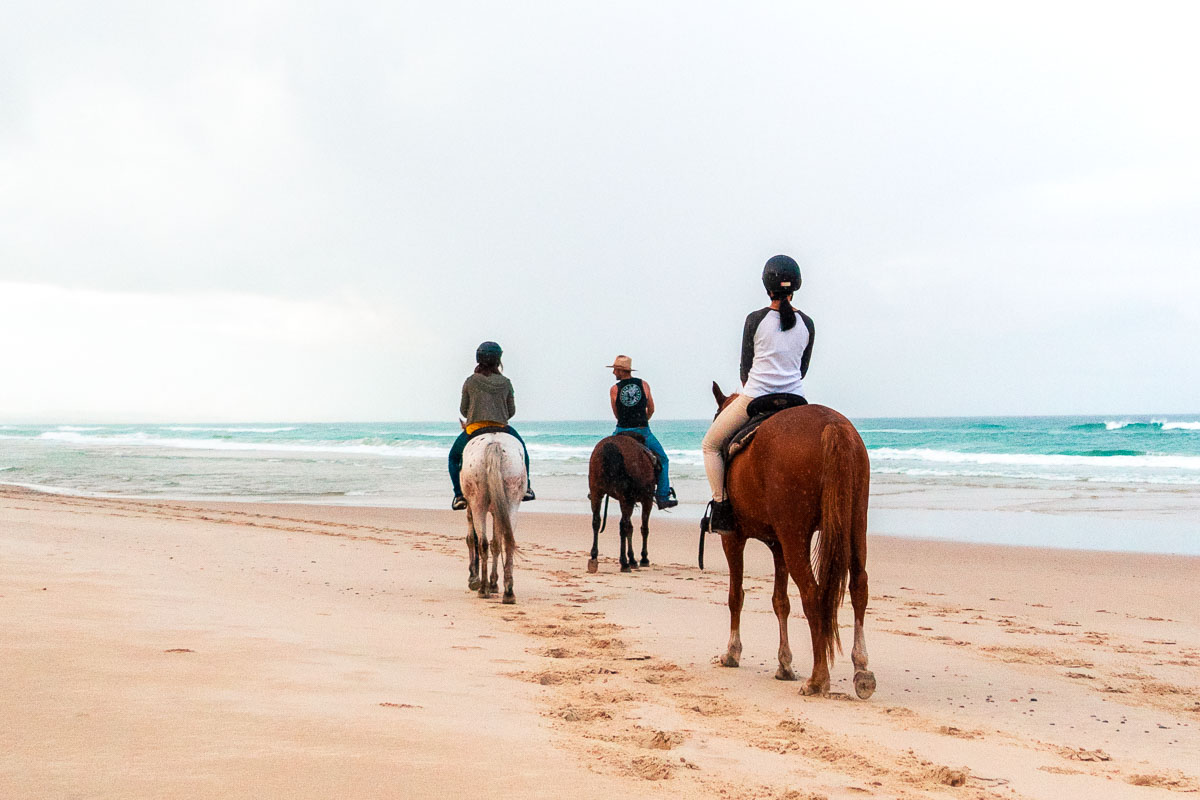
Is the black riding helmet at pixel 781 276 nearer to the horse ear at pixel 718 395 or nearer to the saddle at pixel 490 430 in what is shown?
the horse ear at pixel 718 395

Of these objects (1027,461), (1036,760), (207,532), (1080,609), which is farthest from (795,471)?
(1027,461)

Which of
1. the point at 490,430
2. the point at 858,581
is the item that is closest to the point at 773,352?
the point at 858,581

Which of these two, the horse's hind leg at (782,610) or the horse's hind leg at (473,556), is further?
the horse's hind leg at (473,556)

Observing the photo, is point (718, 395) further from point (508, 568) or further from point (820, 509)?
point (508, 568)

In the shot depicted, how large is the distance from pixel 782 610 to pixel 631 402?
5383 mm

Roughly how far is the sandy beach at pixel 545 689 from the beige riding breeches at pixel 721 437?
1143mm

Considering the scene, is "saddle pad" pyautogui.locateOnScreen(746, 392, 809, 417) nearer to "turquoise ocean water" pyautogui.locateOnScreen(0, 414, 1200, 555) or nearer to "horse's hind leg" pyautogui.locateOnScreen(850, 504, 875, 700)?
"horse's hind leg" pyautogui.locateOnScreen(850, 504, 875, 700)

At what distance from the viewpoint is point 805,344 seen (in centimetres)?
563

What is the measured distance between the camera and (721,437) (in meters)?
5.77

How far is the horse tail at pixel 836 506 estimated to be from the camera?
4965 mm

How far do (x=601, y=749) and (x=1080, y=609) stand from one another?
6.61 m

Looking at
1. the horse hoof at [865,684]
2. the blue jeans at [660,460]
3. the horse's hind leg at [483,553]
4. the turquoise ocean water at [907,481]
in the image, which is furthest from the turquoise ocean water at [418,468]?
the horse hoof at [865,684]

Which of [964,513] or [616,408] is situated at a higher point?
[616,408]

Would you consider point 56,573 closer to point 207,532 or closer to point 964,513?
point 207,532
